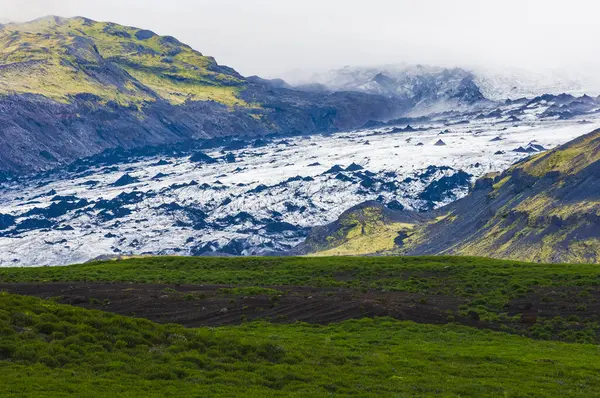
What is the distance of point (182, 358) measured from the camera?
37375mm

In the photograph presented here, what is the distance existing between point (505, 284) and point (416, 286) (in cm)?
763

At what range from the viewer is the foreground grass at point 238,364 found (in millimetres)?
32906

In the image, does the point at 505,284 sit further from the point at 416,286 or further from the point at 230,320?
the point at 230,320

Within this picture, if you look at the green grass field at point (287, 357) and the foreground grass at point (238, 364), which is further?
the green grass field at point (287, 357)

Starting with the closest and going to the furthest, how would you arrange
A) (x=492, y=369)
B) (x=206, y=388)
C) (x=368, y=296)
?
(x=206, y=388), (x=492, y=369), (x=368, y=296)

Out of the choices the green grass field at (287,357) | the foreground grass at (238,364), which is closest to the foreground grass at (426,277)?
the green grass field at (287,357)

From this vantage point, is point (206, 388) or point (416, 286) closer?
point (206, 388)

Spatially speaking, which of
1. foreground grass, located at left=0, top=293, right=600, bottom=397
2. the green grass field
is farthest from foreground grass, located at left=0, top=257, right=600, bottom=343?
foreground grass, located at left=0, top=293, right=600, bottom=397

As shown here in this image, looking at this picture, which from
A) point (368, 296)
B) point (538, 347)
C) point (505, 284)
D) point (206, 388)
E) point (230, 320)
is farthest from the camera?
point (505, 284)

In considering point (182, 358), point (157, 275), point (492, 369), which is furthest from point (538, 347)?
point (157, 275)

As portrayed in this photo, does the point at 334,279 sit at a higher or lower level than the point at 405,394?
lower

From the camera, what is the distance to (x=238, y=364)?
37.3 metres

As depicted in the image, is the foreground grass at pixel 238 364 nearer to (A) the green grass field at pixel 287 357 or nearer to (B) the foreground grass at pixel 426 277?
(A) the green grass field at pixel 287 357

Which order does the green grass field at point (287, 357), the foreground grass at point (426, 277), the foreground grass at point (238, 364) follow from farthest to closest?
the foreground grass at point (426, 277), the green grass field at point (287, 357), the foreground grass at point (238, 364)
